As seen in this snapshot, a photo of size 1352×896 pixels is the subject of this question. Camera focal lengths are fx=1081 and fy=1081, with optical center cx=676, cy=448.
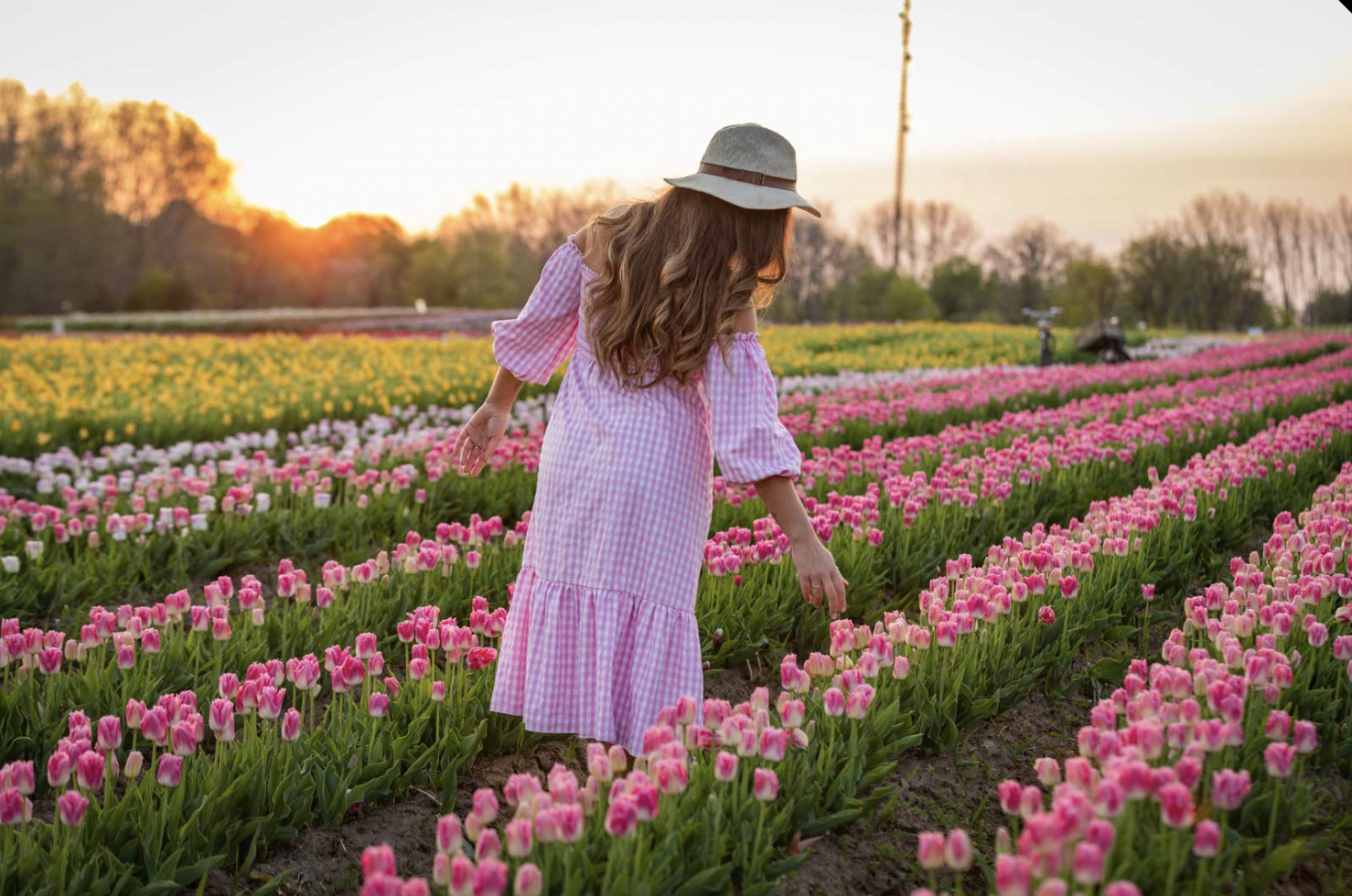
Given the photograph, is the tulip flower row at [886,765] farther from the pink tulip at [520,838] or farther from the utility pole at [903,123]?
the utility pole at [903,123]

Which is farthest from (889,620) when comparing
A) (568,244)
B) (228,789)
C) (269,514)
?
(269,514)

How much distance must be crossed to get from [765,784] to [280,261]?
46.5 metres

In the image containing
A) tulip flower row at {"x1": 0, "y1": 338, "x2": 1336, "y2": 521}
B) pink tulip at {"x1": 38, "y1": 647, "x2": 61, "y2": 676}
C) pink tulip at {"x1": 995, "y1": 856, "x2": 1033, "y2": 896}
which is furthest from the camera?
tulip flower row at {"x1": 0, "y1": 338, "x2": 1336, "y2": 521}

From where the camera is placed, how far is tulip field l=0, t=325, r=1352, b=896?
1979 millimetres

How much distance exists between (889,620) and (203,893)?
190cm

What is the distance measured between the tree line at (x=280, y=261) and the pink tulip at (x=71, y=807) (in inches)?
1391

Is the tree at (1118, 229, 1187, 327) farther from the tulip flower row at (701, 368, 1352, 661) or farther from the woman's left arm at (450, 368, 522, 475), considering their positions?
the woman's left arm at (450, 368, 522, 475)

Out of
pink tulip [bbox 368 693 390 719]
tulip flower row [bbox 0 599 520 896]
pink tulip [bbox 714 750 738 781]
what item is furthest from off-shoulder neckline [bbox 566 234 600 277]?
pink tulip [bbox 714 750 738 781]

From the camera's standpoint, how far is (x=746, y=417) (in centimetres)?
251

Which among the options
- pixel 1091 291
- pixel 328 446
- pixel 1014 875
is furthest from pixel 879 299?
pixel 1014 875

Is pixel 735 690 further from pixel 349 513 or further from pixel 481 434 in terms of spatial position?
pixel 349 513

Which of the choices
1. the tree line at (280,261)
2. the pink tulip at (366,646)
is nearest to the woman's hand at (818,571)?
the pink tulip at (366,646)

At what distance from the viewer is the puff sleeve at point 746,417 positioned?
246 cm

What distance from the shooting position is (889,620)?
10.4ft
